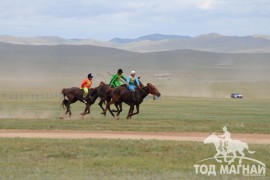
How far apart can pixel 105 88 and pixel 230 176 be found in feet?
65.6

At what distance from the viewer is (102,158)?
19047 millimetres

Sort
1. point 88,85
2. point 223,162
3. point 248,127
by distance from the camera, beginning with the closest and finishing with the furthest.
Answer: point 223,162
point 248,127
point 88,85

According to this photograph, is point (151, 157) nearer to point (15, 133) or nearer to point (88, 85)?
point (15, 133)

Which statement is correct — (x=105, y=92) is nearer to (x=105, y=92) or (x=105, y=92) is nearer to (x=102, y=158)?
(x=105, y=92)

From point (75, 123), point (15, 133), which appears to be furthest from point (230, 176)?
point (75, 123)

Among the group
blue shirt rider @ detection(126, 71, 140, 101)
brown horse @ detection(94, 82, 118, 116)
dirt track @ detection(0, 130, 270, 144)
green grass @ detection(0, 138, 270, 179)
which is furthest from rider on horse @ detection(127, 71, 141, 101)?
green grass @ detection(0, 138, 270, 179)

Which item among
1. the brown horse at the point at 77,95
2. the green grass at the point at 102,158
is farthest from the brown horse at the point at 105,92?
the green grass at the point at 102,158

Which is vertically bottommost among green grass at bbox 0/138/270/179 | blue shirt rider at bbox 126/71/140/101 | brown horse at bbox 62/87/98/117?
green grass at bbox 0/138/270/179

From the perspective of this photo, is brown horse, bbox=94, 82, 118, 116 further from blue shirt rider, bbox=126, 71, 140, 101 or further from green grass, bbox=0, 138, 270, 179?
green grass, bbox=0, 138, 270, 179

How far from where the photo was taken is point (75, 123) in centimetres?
3136

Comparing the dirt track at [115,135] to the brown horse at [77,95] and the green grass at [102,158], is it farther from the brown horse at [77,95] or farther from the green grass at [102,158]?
the brown horse at [77,95]

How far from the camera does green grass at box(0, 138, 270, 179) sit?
16.6 metres

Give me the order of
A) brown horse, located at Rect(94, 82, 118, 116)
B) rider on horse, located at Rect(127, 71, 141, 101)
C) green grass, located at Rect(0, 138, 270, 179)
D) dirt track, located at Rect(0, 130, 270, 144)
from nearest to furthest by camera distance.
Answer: green grass, located at Rect(0, 138, 270, 179) < dirt track, located at Rect(0, 130, 270, 144) < rider on horse, located at Rect(127, 71, 141, 101) < brown horse, located at Rect(94, 82, 118, 116)

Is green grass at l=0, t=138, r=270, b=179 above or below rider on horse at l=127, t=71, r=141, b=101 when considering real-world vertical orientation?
below
